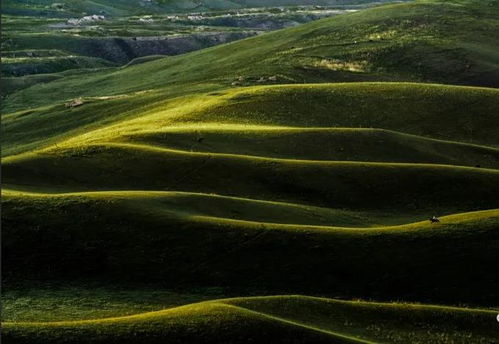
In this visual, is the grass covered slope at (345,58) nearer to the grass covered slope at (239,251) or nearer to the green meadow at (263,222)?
the green meadow at (263,222)

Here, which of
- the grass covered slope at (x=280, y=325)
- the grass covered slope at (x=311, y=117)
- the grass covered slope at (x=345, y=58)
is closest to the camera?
the grass covered slope at (x=280, y=325)

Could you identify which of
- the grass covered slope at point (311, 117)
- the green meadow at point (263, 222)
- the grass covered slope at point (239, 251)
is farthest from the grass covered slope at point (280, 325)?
the grass covered slope at point (311, 117)

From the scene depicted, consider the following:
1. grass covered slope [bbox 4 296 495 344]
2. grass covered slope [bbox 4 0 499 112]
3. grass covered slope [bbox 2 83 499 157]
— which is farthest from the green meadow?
grass covered slope [bbox 4 0 499 112]

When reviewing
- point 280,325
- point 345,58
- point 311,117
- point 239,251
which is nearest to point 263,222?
A: point 239,251

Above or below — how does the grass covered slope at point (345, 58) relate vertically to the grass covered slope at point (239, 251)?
above

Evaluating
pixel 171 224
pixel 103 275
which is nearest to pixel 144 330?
pixel 103 275

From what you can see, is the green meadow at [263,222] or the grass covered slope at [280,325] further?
the green meadow at [263,222]

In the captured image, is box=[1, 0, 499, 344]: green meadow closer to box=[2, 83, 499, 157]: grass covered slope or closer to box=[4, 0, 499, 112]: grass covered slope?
box=[2, 83, 499, 157]: grass covered slope
